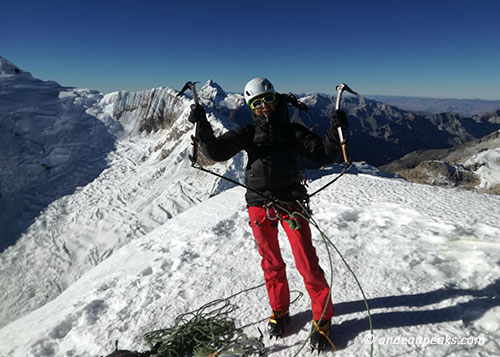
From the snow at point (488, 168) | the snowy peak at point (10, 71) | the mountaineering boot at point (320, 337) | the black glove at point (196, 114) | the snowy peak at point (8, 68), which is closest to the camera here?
the mountaineering boot at point (320, 337)

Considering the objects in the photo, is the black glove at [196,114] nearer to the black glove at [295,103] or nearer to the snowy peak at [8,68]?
the black glove at [295,103]

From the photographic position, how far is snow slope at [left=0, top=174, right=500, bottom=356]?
3268 millimetres

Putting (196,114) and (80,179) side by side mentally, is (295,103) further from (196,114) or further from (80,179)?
(80,179)

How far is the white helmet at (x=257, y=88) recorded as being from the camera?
354 centimetres

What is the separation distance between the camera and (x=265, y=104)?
3.58 m

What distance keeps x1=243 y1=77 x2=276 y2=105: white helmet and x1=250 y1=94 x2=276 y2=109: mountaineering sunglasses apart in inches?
2.3

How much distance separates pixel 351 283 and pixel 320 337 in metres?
1.42

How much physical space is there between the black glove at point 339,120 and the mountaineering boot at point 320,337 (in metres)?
2.33

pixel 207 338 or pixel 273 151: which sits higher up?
pixel 273 151

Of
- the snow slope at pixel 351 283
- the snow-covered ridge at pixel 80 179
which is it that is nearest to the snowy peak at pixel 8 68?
the snow-covered ridge at pixel 80 179

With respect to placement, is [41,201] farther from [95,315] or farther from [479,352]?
[479,352]

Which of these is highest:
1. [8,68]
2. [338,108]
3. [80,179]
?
[8,68]

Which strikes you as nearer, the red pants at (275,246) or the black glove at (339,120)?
the black glove at (339,120)

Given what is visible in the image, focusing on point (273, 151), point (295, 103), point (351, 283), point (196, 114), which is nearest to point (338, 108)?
point (295, 103)
